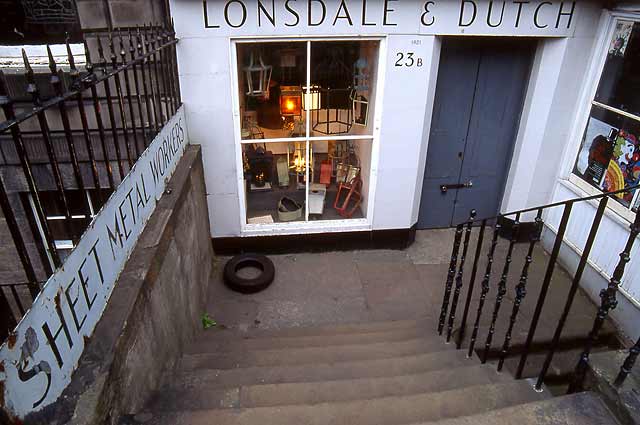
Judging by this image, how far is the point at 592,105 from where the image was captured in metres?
5.16

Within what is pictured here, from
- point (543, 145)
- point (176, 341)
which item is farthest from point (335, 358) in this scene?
point (543, 145)

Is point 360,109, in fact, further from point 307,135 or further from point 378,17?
point 378,17

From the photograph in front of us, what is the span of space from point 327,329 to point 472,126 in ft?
11.1

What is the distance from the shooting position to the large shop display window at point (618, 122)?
4.60 metres

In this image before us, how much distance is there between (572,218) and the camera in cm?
534

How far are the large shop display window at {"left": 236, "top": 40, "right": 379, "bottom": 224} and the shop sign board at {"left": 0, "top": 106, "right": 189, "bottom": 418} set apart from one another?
7.91 ft

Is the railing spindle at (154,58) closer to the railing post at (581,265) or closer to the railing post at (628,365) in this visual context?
the railing post at (581,265)

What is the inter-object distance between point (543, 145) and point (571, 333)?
7.91 ft

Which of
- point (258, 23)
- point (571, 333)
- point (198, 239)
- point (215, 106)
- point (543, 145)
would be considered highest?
point (258, 23)

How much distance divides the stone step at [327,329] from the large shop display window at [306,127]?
1650 mm

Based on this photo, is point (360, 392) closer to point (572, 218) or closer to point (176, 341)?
point (176, 341)

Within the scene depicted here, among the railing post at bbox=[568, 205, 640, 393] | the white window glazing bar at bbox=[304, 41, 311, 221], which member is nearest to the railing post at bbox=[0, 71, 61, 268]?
the railing post at bbox=[568, 205, 640, 393]

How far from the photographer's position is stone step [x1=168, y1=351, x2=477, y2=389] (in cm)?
331

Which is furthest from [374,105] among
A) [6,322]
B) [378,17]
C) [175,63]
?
[6,322]
